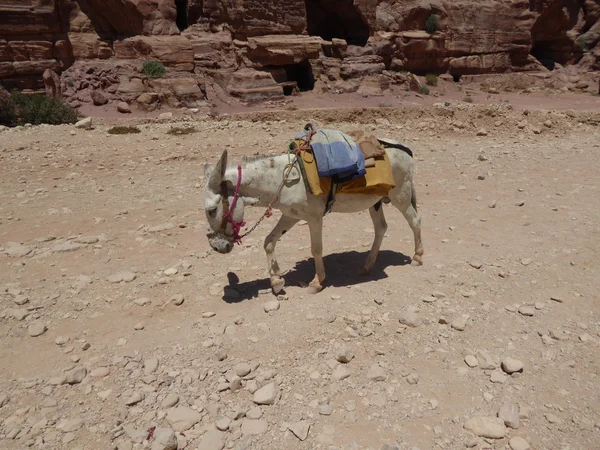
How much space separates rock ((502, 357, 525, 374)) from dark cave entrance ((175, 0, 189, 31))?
2558 cm

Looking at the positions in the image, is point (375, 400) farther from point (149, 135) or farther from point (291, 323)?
point (149, 135)

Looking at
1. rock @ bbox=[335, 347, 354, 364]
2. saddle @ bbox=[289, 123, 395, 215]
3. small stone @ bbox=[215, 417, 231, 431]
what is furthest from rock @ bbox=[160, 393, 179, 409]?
saddle @ bbox=[289, 123, 395, 215]

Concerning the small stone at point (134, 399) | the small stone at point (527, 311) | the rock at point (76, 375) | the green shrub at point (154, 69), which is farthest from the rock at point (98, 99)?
the small stone at point (527, 311)

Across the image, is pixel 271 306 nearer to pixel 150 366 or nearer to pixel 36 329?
pixel 150 366

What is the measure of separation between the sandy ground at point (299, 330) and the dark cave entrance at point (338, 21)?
78.9 feet

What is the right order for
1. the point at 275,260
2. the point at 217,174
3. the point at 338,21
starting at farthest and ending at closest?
the point at 338,21 < the point at 275,260 < the point at 217,174

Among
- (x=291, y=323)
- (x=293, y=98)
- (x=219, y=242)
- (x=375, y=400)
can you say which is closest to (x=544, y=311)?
(x=375, y=400)

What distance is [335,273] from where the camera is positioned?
5.53m

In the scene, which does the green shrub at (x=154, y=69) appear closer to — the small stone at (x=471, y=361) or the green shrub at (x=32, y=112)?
the green shrub at (x=32, y=112)

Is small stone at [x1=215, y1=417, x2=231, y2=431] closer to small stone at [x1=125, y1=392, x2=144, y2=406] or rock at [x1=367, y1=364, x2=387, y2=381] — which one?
small stone at [x1=125, y1=392, x2=144, y2=406]

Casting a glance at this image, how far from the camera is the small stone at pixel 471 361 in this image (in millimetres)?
3627

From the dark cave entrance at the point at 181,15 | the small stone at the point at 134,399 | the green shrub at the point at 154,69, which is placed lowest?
the small stone at the point at 134,399

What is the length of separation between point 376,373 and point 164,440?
67.6 inches

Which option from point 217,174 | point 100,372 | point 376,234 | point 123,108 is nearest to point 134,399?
point 100,372
